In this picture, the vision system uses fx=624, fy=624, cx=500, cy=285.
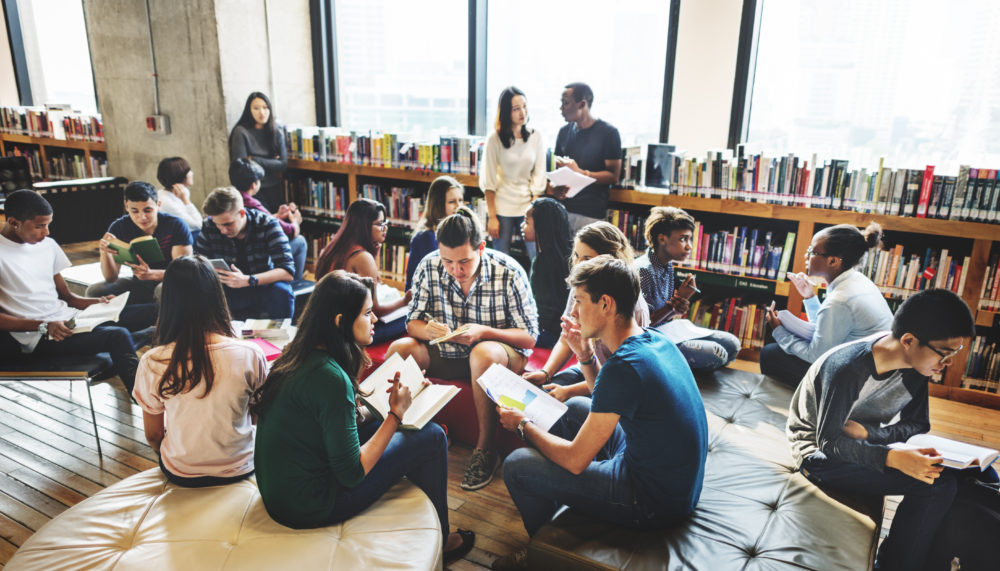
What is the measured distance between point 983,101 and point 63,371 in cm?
543

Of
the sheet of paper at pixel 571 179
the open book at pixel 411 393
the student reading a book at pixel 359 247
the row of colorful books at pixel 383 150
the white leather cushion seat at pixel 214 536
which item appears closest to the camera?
the white leather cushion seat at pixel 214 536

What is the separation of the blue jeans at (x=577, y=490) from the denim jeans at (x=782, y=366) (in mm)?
1267

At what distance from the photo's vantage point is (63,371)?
9.18ft

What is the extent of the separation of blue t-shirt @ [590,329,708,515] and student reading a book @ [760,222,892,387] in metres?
1.28

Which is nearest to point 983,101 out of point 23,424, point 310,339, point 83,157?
point 310,339

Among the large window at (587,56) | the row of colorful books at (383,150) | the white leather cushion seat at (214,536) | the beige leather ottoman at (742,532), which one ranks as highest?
the large window at (587,56)

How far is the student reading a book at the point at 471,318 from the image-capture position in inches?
109

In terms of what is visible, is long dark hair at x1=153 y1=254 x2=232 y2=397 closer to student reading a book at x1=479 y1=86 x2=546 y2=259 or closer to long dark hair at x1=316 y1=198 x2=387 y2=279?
long dark hair at x1=316 y1=198 x2=387 y2=279

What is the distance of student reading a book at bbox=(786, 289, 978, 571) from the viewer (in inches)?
75.0

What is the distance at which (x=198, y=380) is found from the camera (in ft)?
6.16

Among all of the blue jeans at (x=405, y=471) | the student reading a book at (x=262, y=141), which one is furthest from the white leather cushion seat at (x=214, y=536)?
the student reading a book at (x=262, y=141)

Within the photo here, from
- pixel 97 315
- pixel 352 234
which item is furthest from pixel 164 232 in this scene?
pixel 352 234

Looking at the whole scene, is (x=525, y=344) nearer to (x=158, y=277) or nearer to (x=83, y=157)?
(x=158, y=277)

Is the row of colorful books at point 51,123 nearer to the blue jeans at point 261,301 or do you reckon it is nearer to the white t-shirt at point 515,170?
the blue jeans at point 261,301
